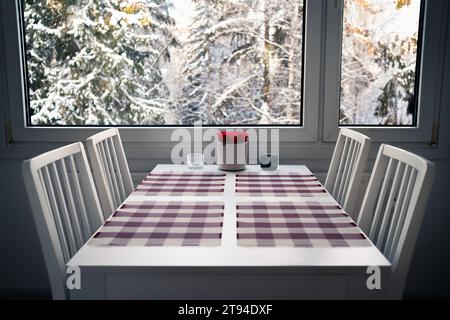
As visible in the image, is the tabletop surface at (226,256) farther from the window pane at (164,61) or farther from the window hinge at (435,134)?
the window hinge at (435,134)

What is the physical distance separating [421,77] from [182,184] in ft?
4.46

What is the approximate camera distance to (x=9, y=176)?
2354 mm

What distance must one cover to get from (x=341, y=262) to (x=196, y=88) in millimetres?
1509

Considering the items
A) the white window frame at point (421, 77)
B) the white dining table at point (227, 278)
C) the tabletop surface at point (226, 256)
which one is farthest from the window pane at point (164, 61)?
the white dining table at point (227, 278)

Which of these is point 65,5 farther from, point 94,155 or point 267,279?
point 267,279

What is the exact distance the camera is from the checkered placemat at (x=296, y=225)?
1.19m

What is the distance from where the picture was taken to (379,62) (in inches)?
92.0

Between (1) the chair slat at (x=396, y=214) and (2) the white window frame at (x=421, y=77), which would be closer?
(1) the chair slat at (x=396, y=214)

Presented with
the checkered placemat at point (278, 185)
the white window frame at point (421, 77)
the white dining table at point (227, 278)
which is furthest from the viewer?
the white window frame at point (421, 77)

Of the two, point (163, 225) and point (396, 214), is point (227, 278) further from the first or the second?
point (396, 214)

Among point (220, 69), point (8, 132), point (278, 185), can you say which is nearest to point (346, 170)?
point (278, 185)

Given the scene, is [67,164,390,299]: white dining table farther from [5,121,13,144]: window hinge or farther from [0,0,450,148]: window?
[5,121,13,144]: window hinge

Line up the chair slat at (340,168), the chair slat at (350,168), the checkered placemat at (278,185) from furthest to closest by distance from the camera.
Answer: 1. the chair slat at (340,168)
2. the chair slat at (350,168)
3. the checkered placemat at (278,185)

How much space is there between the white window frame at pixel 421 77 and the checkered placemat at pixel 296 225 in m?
0.88
